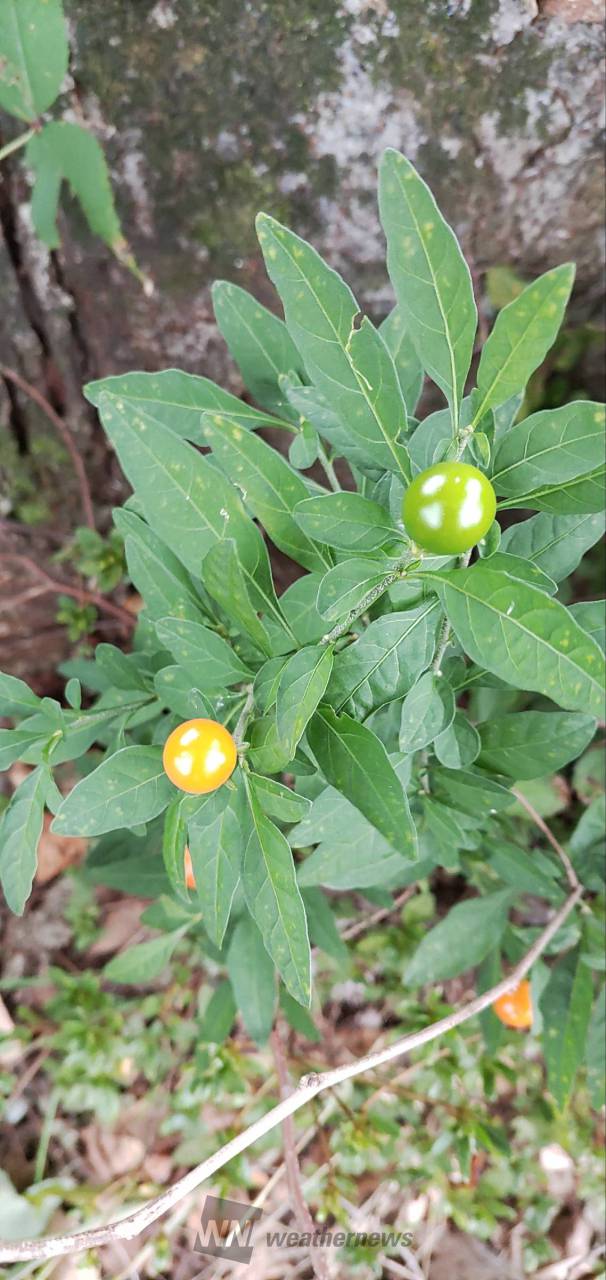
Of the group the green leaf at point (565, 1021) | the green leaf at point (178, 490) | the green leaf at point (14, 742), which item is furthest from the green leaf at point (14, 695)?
the green leaf at point (565, 1021)

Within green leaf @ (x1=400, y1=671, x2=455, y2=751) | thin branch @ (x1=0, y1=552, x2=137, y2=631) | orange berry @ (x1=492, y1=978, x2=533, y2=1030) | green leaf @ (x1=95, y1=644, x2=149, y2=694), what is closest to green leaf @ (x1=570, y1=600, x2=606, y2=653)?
green leaf @ (x1=400, y1=671, x2=455, y2=751)

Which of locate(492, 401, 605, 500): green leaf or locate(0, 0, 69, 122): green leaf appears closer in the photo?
locate(492, 401, 605, 500): green leaf

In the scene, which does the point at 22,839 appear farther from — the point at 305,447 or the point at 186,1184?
the point at 305,447

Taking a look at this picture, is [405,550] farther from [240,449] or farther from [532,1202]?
[532,1202]

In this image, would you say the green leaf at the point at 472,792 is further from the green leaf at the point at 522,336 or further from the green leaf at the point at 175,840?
the green leaf at the point at 522,336

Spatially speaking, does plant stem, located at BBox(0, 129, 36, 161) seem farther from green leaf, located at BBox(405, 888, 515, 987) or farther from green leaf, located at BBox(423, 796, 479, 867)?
green leaf, located at BBox(405, 888, 515, 987)

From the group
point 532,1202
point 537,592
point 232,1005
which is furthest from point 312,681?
point 532,1202

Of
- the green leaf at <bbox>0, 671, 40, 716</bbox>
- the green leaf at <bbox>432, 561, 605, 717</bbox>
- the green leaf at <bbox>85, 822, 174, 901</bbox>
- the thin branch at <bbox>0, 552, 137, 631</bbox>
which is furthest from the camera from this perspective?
the thin branch at <bbox>0, 552, 137, 631</bbox>
